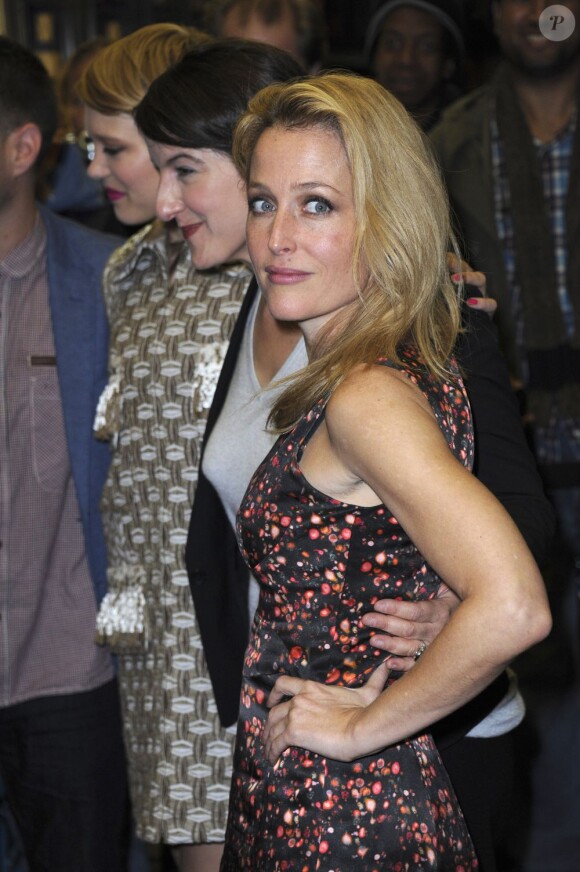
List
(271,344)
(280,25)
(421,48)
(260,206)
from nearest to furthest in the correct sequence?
1. (260,206)
2. (271,344)
3. (280,25)
4. (421,48)

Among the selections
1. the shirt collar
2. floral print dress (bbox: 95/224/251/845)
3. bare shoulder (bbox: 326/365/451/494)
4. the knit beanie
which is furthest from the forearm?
the knit beanie

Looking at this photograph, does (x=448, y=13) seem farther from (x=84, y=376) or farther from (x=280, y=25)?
(x=84, y=376)

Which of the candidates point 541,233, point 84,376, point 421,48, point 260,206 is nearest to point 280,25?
point 421,48

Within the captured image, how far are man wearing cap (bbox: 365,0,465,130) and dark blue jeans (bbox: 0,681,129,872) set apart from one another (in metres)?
2.05

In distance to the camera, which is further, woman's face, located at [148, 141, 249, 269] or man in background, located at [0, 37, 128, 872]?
man in background, located at [0, 37, 128, 872]

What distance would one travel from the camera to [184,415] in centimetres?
199

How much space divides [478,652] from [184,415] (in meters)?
0.91

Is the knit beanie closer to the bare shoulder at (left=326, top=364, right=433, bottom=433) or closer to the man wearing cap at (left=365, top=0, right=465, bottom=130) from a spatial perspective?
the man wearing cap at (left=365, top=0, right=465, bottom=130)

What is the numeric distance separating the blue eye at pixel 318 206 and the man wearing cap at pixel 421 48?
211 centimetres

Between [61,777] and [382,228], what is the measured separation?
138cm

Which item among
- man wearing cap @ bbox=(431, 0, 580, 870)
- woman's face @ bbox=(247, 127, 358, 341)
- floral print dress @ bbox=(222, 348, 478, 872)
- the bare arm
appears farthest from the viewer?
man wearing cap @ bbox=(431, 0, 580, 870)

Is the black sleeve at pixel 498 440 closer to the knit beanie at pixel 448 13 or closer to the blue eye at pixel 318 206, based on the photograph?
the blue eye at pixel 318 206

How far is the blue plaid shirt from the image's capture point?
10.6 feet

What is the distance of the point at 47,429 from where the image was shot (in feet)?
7.40
